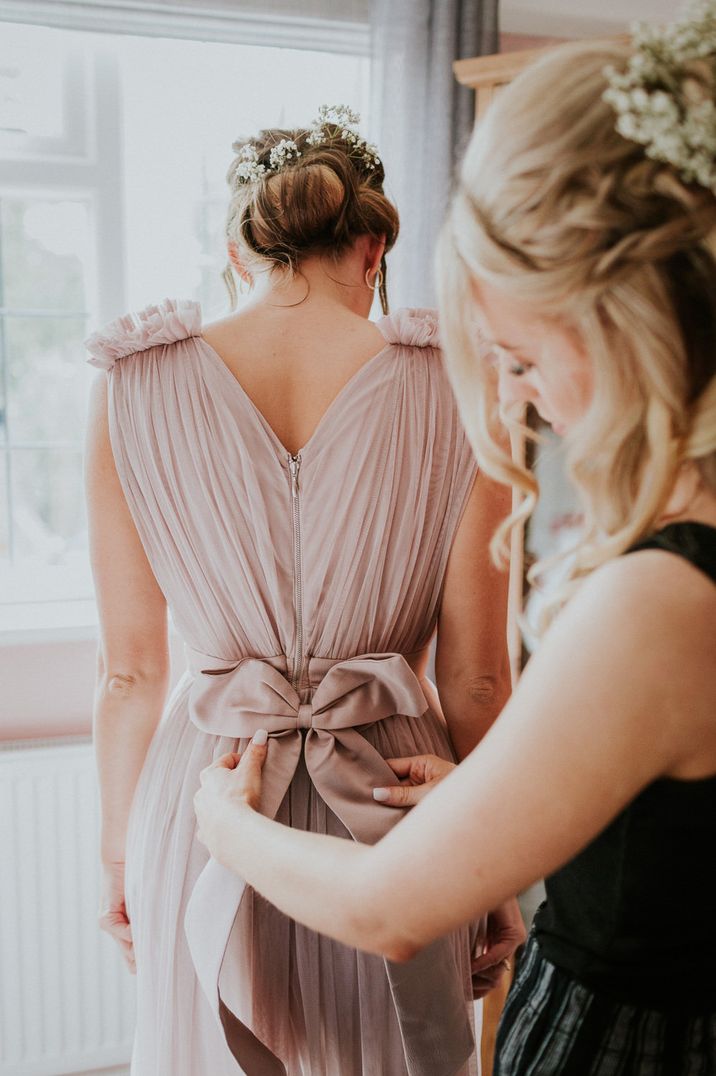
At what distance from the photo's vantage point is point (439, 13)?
208 centimetres

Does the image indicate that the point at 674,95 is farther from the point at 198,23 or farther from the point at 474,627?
the point at 198,23

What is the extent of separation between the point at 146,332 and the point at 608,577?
2.29 feet

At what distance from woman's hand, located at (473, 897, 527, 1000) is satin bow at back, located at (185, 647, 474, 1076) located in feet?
0.63

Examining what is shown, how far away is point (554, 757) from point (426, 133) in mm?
1961

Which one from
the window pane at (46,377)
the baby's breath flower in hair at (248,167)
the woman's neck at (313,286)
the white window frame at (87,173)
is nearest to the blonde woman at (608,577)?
the woman's neck at (313,286)

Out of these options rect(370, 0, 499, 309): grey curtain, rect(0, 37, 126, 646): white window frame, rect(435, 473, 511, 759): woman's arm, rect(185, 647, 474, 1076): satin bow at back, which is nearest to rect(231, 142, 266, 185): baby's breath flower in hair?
rect(435, 473, 511, 759): woman's arm

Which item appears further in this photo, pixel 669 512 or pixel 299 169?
pixel 299 169

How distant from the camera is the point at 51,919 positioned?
2.06 m

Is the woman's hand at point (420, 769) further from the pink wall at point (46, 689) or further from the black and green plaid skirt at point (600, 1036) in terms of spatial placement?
the pink wall at point (46, 689)

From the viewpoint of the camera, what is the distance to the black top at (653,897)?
60 cm

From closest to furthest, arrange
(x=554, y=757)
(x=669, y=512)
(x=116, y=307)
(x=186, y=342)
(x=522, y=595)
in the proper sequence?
(x=554, y=757)
(x=669, y=512)
(x=186, y=342)
(x=522, y=595)
(x=116, y=307)

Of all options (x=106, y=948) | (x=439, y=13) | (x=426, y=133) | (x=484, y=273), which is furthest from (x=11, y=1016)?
(x=439, y=13)

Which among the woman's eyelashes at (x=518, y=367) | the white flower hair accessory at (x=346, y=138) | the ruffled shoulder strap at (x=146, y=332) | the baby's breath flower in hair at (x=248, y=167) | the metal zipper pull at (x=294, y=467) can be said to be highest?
the white flower hair accessory at (x=346, y=138)

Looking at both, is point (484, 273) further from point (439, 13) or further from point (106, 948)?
point (106, 948)
